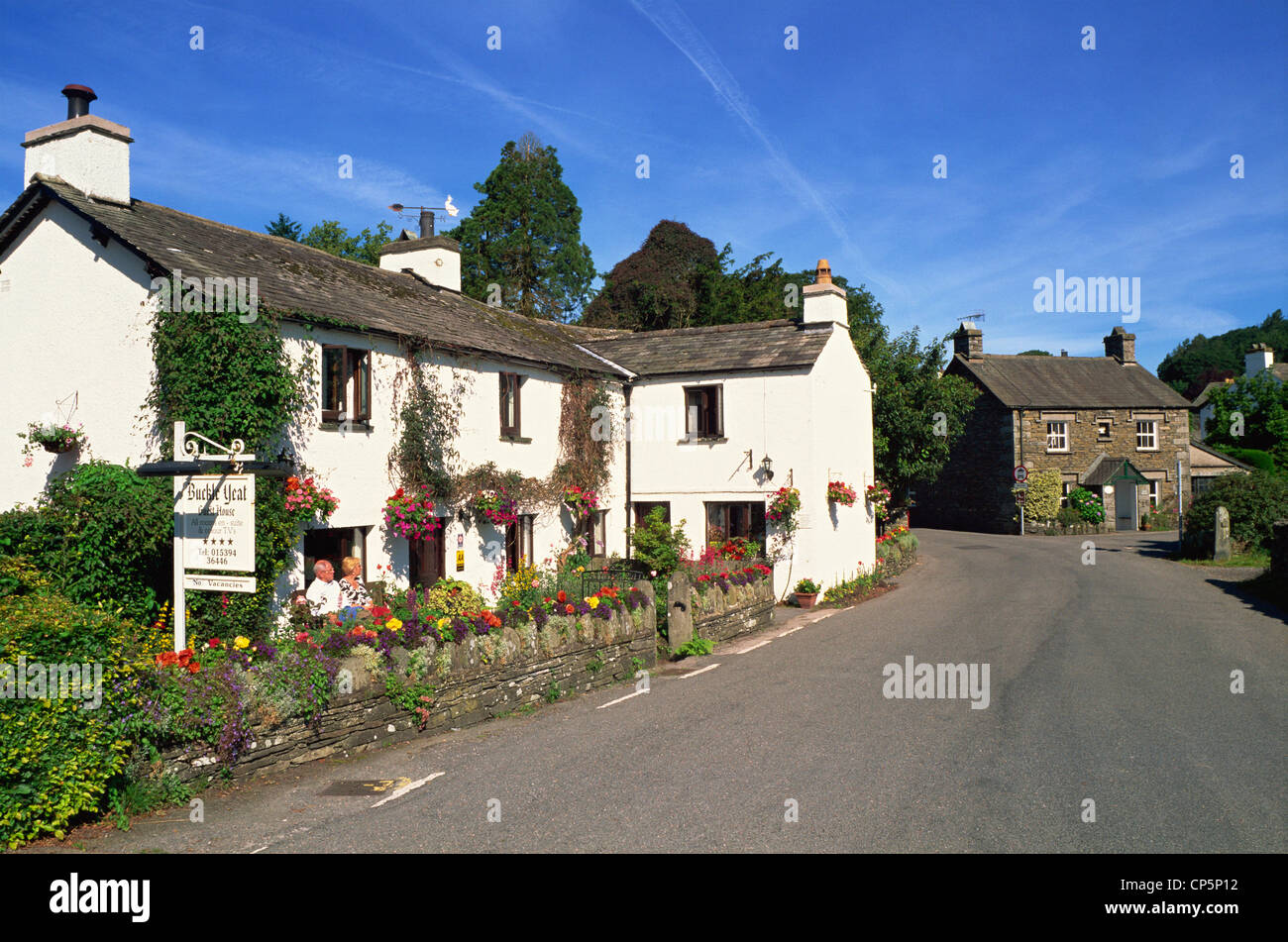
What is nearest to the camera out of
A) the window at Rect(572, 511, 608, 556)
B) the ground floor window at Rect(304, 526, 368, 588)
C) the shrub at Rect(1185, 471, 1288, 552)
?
the ground floor window at Rect(304, 526, 368, 588)

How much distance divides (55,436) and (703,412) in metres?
14.1

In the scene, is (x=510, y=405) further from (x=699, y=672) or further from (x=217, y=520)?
(x=217, y=520)

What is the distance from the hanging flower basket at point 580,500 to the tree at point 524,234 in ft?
82.2

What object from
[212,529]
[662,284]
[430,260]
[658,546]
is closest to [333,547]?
[212,529]

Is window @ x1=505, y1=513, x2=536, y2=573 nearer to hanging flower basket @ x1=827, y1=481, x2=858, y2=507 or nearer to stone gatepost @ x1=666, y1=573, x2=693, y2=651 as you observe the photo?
stone gatepost @ x1=666, y1=573, x2=693, y2=651

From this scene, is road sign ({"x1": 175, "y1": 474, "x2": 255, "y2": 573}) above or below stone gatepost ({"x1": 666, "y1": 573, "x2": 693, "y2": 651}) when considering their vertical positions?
above

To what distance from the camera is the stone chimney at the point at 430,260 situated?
21.9m

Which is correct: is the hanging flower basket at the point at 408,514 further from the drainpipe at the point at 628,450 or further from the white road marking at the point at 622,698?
the drainpipe at the point at 628,450

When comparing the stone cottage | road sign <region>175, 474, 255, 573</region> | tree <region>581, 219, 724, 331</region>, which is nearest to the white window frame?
the stone cottage

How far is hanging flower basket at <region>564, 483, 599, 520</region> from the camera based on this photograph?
19.4 meters

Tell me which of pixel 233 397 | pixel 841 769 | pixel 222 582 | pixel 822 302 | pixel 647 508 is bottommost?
pixel 841 769

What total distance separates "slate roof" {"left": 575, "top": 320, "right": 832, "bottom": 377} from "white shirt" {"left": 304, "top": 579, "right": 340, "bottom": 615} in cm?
1257

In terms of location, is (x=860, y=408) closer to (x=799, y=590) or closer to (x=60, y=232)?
(x=799, y=590)

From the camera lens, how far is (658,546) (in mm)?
19172
